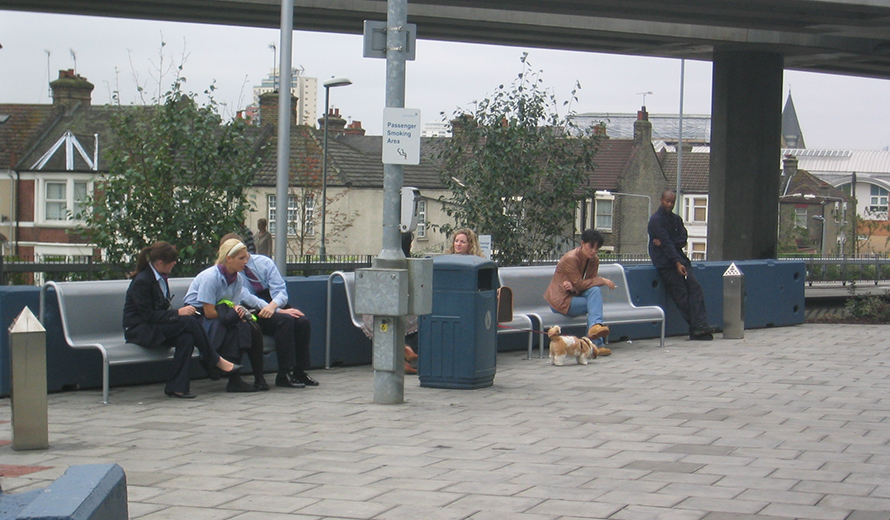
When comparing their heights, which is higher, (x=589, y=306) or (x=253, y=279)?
(x=253, y=279)

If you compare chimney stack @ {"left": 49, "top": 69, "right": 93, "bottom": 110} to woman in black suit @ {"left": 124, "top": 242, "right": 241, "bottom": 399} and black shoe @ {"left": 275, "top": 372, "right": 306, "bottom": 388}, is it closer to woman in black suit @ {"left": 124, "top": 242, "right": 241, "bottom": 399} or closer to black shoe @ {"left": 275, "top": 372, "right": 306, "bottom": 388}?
black shoe @ {"left": 275, "top": 372, "right": 306, "bottom": 388}

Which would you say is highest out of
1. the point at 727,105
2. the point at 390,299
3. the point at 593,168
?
the point at 727,105

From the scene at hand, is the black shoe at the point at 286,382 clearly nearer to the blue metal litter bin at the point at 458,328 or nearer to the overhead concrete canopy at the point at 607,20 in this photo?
the blue metal litter bin at the point at 458,328

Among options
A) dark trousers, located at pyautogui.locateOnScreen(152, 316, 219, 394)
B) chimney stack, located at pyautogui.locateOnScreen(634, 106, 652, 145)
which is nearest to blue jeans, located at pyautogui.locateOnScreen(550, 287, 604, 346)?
dark trousers, located at pyautogui.locateOnScreen(152, 316, 219, 394)

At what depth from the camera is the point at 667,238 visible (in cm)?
1378

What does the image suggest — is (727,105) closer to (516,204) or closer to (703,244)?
(516,204)

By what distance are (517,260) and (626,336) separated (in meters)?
5.75

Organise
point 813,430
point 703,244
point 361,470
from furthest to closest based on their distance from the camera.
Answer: point 703,244
point 813,430
point 361,470

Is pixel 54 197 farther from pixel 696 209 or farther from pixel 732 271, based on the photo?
pixel 696 209

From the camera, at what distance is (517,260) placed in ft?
63.4

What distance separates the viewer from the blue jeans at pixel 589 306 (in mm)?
12055

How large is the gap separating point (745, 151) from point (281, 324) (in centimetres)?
1696

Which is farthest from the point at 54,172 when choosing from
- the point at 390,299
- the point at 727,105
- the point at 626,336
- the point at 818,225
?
the point at 818,225

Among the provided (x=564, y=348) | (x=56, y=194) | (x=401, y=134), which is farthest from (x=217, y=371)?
(x=56, y=194)
